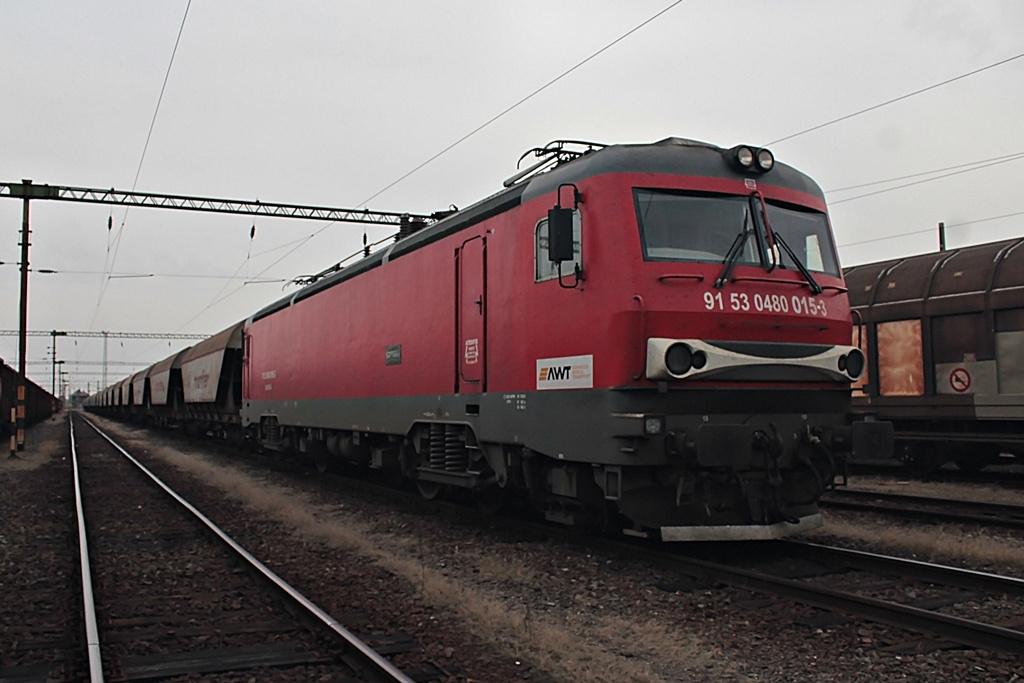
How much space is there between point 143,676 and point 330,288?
31.6ft

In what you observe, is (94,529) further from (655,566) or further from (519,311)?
(655,566)

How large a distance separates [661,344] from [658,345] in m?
0.03

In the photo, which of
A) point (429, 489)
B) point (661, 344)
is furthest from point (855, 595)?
point (429, 489)

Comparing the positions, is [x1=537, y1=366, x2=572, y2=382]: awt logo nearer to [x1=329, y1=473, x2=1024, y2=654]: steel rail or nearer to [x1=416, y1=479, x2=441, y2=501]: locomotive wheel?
[x1=329, y1=473, x2=1024, y2=654]: steel rail

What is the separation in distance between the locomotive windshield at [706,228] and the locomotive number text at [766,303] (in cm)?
31

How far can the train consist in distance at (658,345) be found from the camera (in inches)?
265

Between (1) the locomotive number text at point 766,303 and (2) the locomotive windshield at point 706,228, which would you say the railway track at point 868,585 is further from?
(2) the locomotive windshield at point 706,228

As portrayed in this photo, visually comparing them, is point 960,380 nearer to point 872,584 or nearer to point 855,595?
point 872,584

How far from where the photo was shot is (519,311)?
8.09 meters

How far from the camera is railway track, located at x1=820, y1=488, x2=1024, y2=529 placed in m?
8.96

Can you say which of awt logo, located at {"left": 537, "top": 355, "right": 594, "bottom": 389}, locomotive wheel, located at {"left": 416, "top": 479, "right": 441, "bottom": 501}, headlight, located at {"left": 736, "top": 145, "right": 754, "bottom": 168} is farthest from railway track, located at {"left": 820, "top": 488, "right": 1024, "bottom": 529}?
locomotive wheel, located at {"left": 416, "top": 479, "right": 441, "bottom": 501}

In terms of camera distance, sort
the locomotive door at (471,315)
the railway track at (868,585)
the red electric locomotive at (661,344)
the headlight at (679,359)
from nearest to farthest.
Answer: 1. the railway track at (868,585)
2. the headlight at (679,359)
3. the red electric locomotive at (661,344)
4. the locomotive door at (471,315)

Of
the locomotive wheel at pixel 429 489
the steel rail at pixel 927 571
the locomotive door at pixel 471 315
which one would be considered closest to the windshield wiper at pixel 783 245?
the steel rail at pixel 927 571

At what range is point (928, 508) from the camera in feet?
33.9
